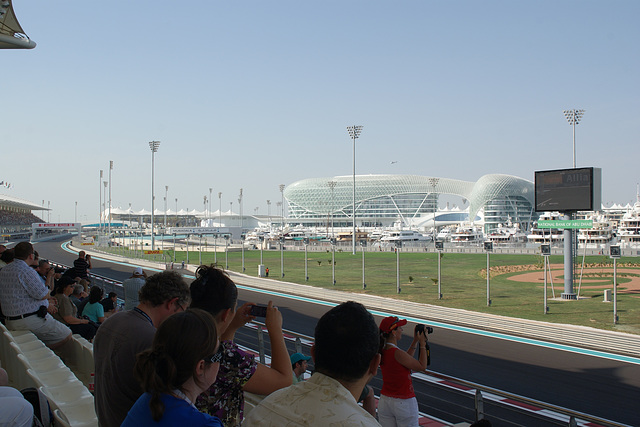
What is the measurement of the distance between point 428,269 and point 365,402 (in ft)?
124

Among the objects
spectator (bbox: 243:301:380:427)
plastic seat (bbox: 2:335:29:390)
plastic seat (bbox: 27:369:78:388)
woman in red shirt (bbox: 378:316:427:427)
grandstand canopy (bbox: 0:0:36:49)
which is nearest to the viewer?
spectator (bbox: 243:301:380:427)

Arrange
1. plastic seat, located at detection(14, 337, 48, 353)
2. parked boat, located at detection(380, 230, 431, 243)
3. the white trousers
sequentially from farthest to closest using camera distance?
1. parked boat, located at detection(380, 230, 431, 243)
2. plastic seat, located at detection(14, 337, 48, 353)
3. the white trousers

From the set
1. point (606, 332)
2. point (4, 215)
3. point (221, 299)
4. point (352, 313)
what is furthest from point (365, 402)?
point (4, 215)

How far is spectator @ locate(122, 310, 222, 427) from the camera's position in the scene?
217cm

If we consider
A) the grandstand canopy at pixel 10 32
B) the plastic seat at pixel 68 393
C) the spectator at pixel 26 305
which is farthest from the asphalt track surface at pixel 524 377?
the grandstand canopy at pixel 10 32

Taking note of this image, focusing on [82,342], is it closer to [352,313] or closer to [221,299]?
[221,299]

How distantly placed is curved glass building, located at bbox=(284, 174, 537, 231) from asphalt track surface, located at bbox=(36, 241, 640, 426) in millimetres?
135698

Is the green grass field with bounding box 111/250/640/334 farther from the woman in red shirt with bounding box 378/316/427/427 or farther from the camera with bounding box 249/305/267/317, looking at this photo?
the camera with bounding box 249/305/267/317

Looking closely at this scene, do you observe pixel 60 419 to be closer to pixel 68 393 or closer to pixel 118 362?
pixel 68 393

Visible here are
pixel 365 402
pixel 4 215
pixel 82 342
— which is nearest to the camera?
pixel 365 402

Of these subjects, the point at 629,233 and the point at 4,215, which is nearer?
the point at 629,233

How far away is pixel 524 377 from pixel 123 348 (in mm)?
11225

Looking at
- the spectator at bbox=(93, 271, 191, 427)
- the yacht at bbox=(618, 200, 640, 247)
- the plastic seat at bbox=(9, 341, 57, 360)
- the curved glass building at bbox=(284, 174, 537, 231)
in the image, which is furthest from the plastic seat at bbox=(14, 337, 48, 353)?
the curved glass building at bbox=(284, 174, 537, 231)

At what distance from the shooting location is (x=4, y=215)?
111m
